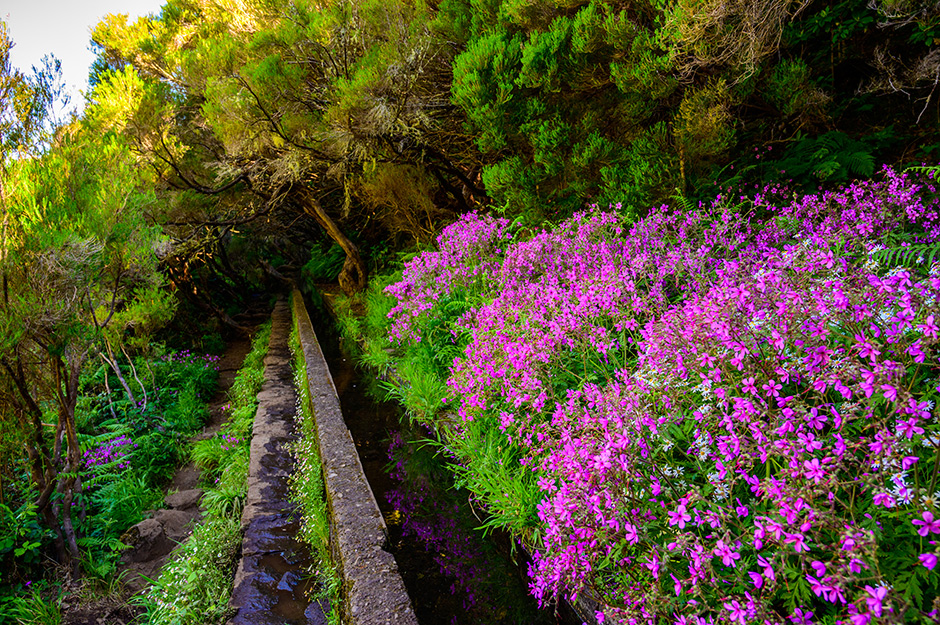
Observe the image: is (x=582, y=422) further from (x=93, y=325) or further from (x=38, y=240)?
(x=93, y=325)

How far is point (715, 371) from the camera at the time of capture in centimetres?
151

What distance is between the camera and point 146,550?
3.76m

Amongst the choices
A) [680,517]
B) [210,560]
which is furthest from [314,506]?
[680,517]

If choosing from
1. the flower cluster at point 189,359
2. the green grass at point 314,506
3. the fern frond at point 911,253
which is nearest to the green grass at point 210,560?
the green grass at point 314,506

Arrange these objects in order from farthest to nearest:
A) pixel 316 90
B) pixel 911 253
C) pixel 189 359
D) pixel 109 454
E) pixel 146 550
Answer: pixel 189 359
pixel 316 90
pixel 109 454
pixel 146 550
pixel 911 253

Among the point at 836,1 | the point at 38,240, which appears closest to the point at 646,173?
the point at 836,1

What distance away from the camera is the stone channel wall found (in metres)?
2.20

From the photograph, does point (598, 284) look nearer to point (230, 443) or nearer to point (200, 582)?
point (200, 582)

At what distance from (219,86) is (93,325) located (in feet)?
12.4

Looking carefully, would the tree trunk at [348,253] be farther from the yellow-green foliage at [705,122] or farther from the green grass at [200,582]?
the yellow-green foliage at [705,122]

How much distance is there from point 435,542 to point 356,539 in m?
0.51

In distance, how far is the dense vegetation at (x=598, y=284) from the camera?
1.38m

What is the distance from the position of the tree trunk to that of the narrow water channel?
240 inches

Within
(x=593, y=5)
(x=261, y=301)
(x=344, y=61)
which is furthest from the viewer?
(x=261, y=301)
